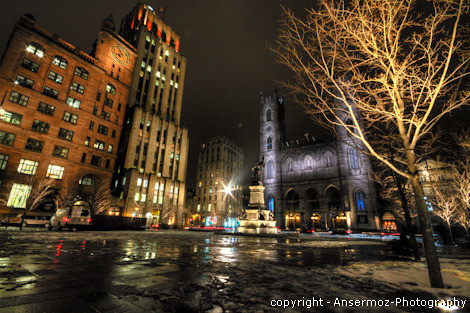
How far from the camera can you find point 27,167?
2977 centimetres

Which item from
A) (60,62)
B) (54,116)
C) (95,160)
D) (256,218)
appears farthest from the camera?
(95,160)

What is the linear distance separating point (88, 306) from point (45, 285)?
1.38m

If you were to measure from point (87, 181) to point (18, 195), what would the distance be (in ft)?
30.4

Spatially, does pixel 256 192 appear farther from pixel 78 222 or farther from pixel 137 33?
pixel 137 33

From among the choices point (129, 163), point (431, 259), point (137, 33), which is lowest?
point (431, 259)

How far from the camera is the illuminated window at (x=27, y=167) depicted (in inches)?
1150

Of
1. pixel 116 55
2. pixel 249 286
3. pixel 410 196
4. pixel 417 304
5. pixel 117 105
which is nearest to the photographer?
pixel 417 304

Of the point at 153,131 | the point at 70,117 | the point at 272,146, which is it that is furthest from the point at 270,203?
the point at 70,117

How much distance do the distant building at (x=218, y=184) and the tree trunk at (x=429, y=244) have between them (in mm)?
66923

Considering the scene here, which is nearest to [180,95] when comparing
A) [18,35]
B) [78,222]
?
[18,35]

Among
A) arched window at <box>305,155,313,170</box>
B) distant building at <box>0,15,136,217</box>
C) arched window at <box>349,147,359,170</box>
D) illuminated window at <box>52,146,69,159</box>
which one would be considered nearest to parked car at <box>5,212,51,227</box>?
distant building at <box>0,15,136,217</box>

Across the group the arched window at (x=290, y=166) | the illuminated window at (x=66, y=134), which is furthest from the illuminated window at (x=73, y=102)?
the arched window at (x=290, y=166)

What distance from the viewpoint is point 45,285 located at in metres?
3.08

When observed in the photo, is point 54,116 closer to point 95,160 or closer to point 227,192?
point 95,160
